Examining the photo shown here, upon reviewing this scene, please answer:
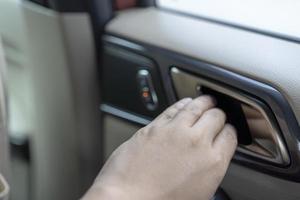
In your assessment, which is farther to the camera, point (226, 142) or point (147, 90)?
point (147, 90)

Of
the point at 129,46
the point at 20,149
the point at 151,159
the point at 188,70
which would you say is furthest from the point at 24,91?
the point at 151,159

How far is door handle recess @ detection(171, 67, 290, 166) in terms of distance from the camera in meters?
0.99

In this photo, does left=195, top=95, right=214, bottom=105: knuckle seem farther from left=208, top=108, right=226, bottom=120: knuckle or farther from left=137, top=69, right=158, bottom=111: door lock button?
left=137, top=69, right=158, bottom=111: door lock button

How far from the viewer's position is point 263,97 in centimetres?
98

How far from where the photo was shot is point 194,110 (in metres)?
0.99

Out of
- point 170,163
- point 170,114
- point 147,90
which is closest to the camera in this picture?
point 170,163

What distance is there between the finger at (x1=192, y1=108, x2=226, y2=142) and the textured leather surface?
79 mm

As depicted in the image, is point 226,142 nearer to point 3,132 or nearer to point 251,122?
point 251,122

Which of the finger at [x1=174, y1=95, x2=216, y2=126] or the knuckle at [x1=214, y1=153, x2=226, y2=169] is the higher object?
the finger at [x1=174, y1=95, x2=216, y2=126]

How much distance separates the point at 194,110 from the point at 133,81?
0.94ft

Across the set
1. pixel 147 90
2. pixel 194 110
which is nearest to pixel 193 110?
pixel 194 110

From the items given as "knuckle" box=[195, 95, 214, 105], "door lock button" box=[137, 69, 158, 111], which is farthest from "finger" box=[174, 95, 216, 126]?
"door lock button" box=[137, 69, 158, 111]

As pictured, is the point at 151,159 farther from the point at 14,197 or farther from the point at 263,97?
the point at 14,197

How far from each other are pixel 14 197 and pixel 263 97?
819 millimetres
